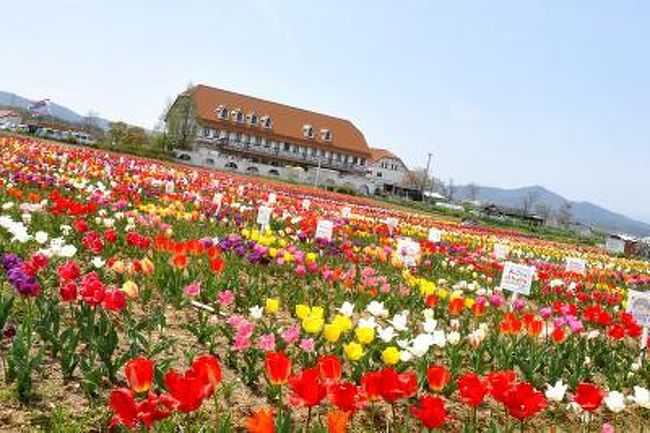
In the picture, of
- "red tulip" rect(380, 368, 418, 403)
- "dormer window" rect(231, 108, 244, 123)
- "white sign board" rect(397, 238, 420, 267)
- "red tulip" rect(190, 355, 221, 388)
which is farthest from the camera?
"dormer window" rect(231, 108, 244, 123)

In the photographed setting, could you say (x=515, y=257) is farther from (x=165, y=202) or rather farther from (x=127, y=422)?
(x=127, y=422)

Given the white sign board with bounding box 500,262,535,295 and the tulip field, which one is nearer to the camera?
the tulip field

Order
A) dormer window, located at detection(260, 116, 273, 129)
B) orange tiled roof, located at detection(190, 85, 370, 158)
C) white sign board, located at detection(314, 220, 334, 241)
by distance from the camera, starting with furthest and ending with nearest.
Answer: dormer window, located at detection(260, 116, 273, 129) < orange tiled roof, located at detection(190, 85, 370, 158) < white sign board, located at detection(314, 220, 334, 241)

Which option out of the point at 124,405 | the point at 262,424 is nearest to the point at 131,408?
the point at 124,405

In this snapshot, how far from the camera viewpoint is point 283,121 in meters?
90.8

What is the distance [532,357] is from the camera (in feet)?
20.1

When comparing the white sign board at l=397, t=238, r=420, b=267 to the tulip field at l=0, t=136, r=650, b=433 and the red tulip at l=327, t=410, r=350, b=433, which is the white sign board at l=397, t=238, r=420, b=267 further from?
the red tulip at l=327, t=410, r=350, b=433

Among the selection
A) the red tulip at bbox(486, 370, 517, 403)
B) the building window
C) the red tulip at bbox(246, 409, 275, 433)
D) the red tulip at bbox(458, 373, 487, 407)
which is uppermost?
the building window

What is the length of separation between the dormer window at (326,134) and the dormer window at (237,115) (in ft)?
40.8

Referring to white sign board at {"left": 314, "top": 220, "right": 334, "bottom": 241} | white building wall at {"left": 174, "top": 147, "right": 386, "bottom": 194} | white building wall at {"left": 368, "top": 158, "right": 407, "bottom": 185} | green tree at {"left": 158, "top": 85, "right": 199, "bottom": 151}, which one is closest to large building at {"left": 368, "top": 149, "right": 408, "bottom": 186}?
white building wall at {"left": 368, "top": 158, "right": 407, "bottom": 185}

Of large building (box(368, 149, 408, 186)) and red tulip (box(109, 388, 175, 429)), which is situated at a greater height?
large building (box(368, 149, 408, 186))

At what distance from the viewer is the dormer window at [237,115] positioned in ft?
278

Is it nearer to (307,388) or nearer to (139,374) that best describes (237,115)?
(139,374)

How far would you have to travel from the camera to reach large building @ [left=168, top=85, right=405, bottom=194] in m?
76.6
